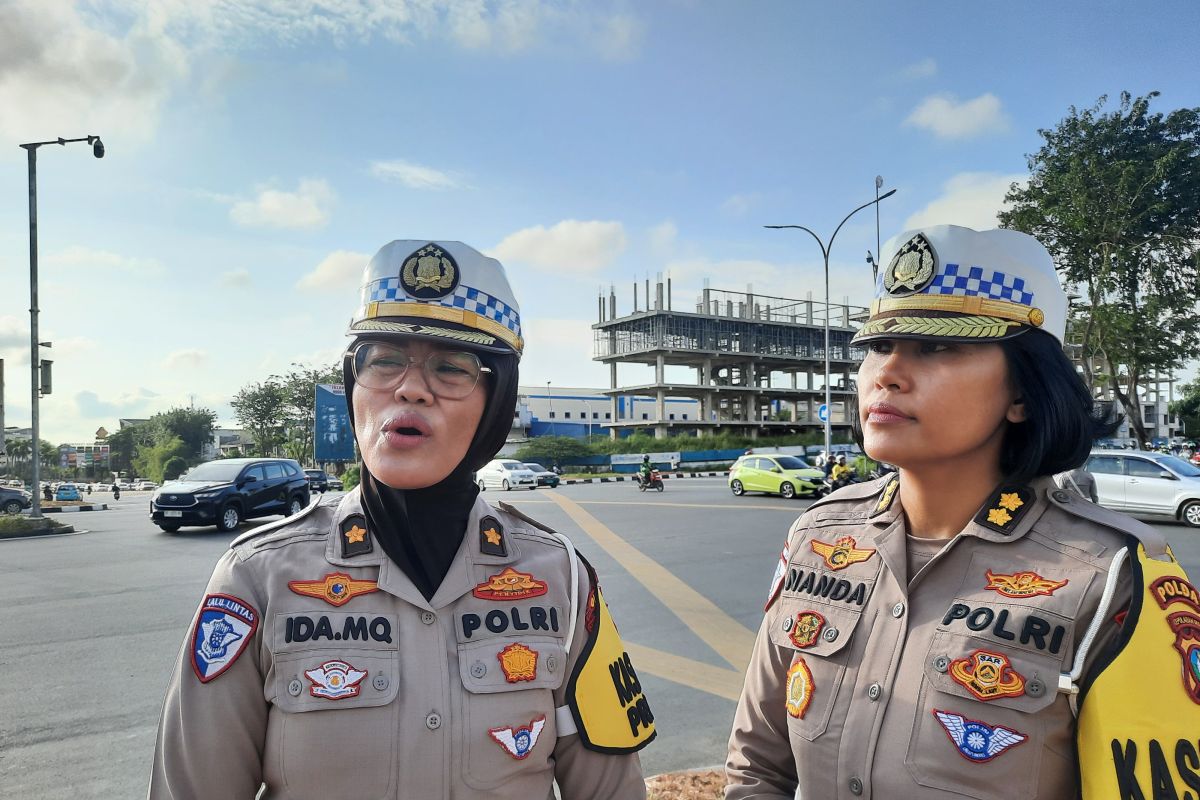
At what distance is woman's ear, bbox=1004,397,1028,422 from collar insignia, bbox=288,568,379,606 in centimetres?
148

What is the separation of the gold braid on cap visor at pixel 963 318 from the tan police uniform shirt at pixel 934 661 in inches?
15.0

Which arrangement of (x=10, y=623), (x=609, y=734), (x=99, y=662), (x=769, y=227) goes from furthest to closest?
(x=769, y=227) < (x=10, y=623) < (x=99, y=662) < (x=609, y=734)

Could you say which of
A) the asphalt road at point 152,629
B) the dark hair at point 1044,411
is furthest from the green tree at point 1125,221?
the dark hair at point 1044,411

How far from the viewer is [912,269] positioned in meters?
1.81

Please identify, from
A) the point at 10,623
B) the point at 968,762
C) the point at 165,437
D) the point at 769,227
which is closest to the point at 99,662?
the point at 10,623

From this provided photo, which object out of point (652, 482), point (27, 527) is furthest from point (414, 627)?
point (652, 482)

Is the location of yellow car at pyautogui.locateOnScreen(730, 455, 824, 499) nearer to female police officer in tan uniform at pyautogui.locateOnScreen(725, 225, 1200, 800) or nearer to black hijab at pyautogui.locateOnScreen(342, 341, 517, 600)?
female police officer in tan uniform at pyautogui.locateOnScreen(725, 225, 1200, 800)

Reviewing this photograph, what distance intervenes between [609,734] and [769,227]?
24463mm

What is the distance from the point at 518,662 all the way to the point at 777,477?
19645 millimetres

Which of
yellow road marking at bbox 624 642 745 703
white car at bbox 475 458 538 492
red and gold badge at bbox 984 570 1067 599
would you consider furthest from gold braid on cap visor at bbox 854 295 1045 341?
white car at bbox 475 458 538 492

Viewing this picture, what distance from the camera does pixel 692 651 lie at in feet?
19.3

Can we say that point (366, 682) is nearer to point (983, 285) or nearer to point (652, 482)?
point (983, 285)

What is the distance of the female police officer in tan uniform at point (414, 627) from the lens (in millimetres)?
1426

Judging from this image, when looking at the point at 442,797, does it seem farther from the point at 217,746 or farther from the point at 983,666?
the point at 983,666
